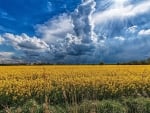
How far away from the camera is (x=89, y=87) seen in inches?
720

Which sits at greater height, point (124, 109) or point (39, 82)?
point (39, 82)

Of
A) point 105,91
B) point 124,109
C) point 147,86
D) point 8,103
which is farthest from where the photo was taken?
point 147,86

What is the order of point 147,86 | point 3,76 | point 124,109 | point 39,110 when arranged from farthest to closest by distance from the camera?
point 3,76 < point 147,86 < point 124,109 < point 39,110

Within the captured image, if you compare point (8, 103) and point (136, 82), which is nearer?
point (8, 103)

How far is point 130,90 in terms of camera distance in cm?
1858

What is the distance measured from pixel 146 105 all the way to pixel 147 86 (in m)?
6.86

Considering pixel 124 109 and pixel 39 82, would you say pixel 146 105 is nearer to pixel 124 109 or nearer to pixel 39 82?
pixel 124 109

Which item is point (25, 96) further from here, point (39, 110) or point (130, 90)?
point (130, 90)

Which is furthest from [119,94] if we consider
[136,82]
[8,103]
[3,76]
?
[3,76]

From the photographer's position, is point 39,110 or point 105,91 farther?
point 105,91

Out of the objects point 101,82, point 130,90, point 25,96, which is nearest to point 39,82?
point 25,96

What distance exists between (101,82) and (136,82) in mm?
2715

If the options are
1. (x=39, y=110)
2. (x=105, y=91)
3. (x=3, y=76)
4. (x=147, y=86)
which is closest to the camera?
(x=39, y=110)

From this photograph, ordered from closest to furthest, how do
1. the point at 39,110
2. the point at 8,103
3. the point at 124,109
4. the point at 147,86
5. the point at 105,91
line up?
the point at 39,110 < the point at 124,109 < the point at 8,103 < the point at 105,91 < the point at 147,86
